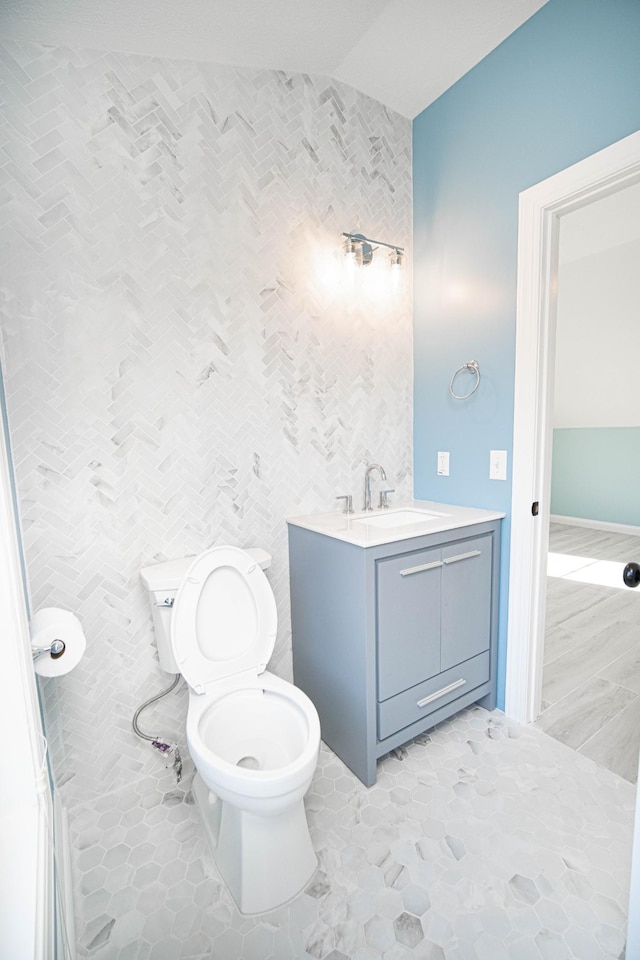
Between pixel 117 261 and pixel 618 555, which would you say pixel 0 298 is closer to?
pixel 117 261

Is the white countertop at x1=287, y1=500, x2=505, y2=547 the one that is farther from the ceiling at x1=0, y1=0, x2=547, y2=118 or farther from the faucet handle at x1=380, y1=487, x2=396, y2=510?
the ceiling at x1=0, y1=0, x2=547, y2=118

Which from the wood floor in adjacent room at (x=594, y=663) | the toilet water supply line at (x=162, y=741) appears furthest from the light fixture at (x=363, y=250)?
the wood floor in adjacent room at (x=594, y=663)

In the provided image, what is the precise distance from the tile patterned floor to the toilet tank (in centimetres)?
54

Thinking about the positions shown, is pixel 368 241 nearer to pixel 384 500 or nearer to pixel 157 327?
pixel 157 327

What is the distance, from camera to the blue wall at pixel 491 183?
4.61 feet

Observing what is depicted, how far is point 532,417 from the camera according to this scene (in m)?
1.71

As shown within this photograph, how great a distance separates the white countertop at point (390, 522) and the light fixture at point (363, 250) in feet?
3.87

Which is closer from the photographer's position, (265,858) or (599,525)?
(265,858)

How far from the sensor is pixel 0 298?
1310 millimetres

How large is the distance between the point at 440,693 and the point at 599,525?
4.46 m

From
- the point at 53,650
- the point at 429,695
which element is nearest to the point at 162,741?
the point at 53,650

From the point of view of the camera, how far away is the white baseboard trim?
15.8 feet

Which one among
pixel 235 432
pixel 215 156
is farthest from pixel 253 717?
pixel 215 156

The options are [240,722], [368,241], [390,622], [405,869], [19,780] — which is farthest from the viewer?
[368,241]
